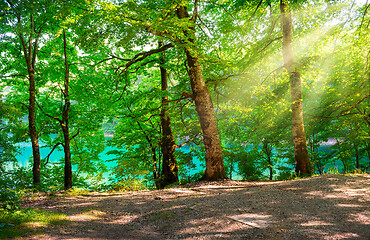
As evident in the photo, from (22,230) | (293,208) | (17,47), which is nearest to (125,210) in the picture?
(22,230)

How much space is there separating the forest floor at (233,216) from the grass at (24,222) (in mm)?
126

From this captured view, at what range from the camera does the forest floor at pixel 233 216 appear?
281 cm

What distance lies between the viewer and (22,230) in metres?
2.87

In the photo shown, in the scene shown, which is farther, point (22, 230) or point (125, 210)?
point (125, 210)

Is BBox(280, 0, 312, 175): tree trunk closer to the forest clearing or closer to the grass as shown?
the forest clearing

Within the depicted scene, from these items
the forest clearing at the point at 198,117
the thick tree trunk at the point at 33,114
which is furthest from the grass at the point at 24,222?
the thick tree trunk at the point at 33,114

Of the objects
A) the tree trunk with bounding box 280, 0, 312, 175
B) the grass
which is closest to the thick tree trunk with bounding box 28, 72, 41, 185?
the grass

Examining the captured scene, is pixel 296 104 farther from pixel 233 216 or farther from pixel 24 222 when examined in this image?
pixel 24 222

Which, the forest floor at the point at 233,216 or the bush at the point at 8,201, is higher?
the bush at the point at 8,201

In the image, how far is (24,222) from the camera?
3.14 metres

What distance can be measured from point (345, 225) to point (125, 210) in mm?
3759

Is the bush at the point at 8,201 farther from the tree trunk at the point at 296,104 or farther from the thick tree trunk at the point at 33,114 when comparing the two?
the tree trunk at the point at 296,104

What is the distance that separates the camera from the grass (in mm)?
2769

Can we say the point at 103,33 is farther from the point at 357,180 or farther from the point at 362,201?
the point at 357,180
